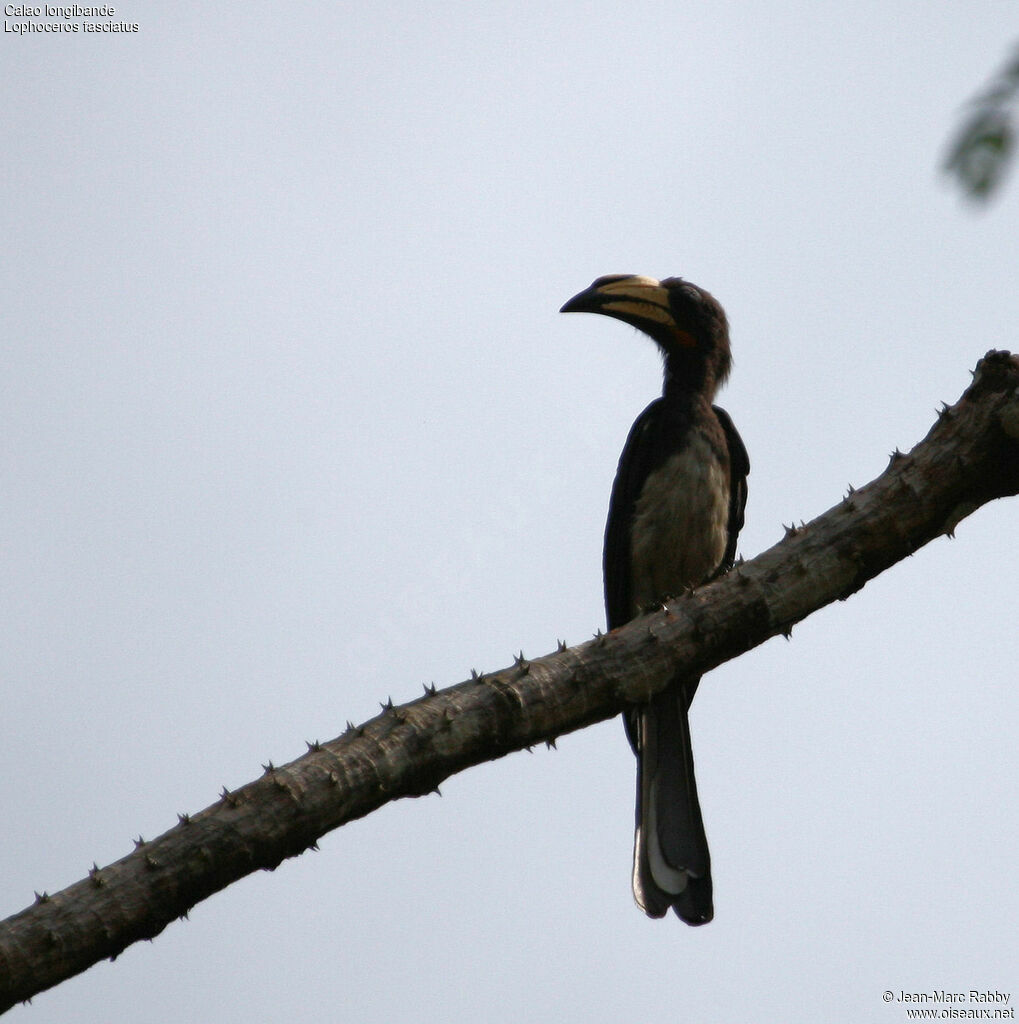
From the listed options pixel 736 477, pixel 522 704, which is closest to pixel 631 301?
pixel 736 477

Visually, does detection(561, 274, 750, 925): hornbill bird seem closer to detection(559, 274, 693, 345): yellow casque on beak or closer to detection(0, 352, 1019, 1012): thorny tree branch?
detection(559, 274, 693, 345): yellow casque on beak

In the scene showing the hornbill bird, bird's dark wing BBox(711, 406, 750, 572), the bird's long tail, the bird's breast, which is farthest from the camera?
bird's dark wing BBox(711, 406, 750, 572)

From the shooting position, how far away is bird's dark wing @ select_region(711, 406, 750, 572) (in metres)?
6.55

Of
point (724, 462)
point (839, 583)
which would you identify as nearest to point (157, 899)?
point (839, 583)

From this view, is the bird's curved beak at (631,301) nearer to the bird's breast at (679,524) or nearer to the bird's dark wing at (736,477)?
the bird's dark wing at (736,477)

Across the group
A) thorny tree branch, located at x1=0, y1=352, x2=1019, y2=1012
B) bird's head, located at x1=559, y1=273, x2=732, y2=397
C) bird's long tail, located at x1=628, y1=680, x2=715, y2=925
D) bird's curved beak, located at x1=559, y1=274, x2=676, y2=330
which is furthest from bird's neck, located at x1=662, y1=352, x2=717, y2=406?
thorny tree branch, located at x1=0, y1=352, x2=1019, y2=1012

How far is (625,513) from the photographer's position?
6.25 m

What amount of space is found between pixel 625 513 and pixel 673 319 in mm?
1352

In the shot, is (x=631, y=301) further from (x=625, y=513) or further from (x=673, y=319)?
(x=625, y=513)

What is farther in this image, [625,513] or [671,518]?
[625,513]

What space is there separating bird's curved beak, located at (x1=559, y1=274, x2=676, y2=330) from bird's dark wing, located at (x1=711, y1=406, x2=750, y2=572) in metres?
0.73

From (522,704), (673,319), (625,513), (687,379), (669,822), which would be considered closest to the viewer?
(522,704)

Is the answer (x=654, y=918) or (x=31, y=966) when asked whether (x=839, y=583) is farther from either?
(x=31, y=966)

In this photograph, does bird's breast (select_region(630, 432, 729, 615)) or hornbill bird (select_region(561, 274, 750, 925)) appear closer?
hornbill bird (select_region(561, 274, 750, 925))
